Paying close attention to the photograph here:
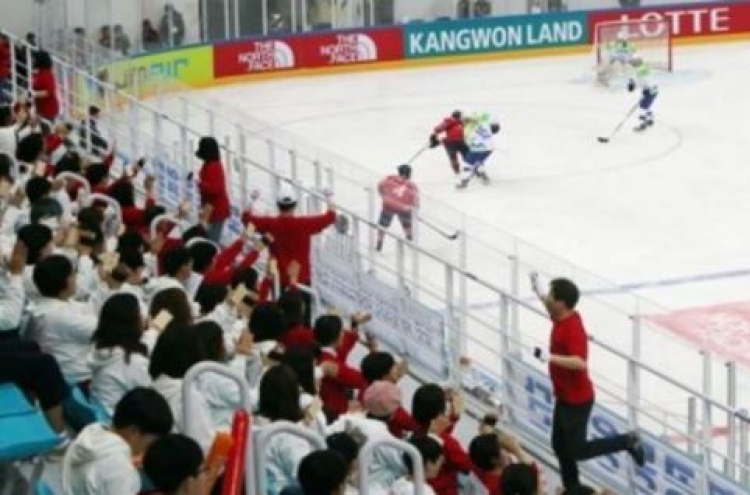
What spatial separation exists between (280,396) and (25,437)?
97 cm

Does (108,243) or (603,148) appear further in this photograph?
(603,148)

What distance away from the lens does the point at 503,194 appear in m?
21.4

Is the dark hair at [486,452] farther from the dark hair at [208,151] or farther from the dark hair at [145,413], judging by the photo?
the dark hair at [208,151]

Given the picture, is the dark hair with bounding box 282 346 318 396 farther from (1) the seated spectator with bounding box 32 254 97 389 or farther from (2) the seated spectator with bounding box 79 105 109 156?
Answer: (2) the seated spectator with bounding box 79 105 109 156

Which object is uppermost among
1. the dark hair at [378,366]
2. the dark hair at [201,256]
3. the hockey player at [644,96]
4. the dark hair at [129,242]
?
the dark hair at [129,242]

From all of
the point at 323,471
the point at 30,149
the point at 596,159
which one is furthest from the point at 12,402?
the point at 596,159

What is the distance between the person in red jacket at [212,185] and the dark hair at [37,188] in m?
2.25

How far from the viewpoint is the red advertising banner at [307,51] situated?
32.0m

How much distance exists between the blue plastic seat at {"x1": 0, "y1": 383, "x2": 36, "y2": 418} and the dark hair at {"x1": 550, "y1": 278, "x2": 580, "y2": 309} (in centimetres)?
321

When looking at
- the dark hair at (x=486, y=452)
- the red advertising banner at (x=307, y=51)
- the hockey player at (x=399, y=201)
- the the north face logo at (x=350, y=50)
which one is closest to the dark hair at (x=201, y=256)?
the dark hair at (x=486, y=452)

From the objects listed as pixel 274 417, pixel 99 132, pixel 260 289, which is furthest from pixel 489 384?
pixel 99 132

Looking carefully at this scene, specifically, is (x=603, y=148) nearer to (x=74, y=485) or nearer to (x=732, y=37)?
(x=732, y=37)

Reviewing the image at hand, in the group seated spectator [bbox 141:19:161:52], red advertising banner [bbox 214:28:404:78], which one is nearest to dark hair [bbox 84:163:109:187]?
seated spectator [bbox 141:19:161:52]

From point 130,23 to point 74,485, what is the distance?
86.9 ft
